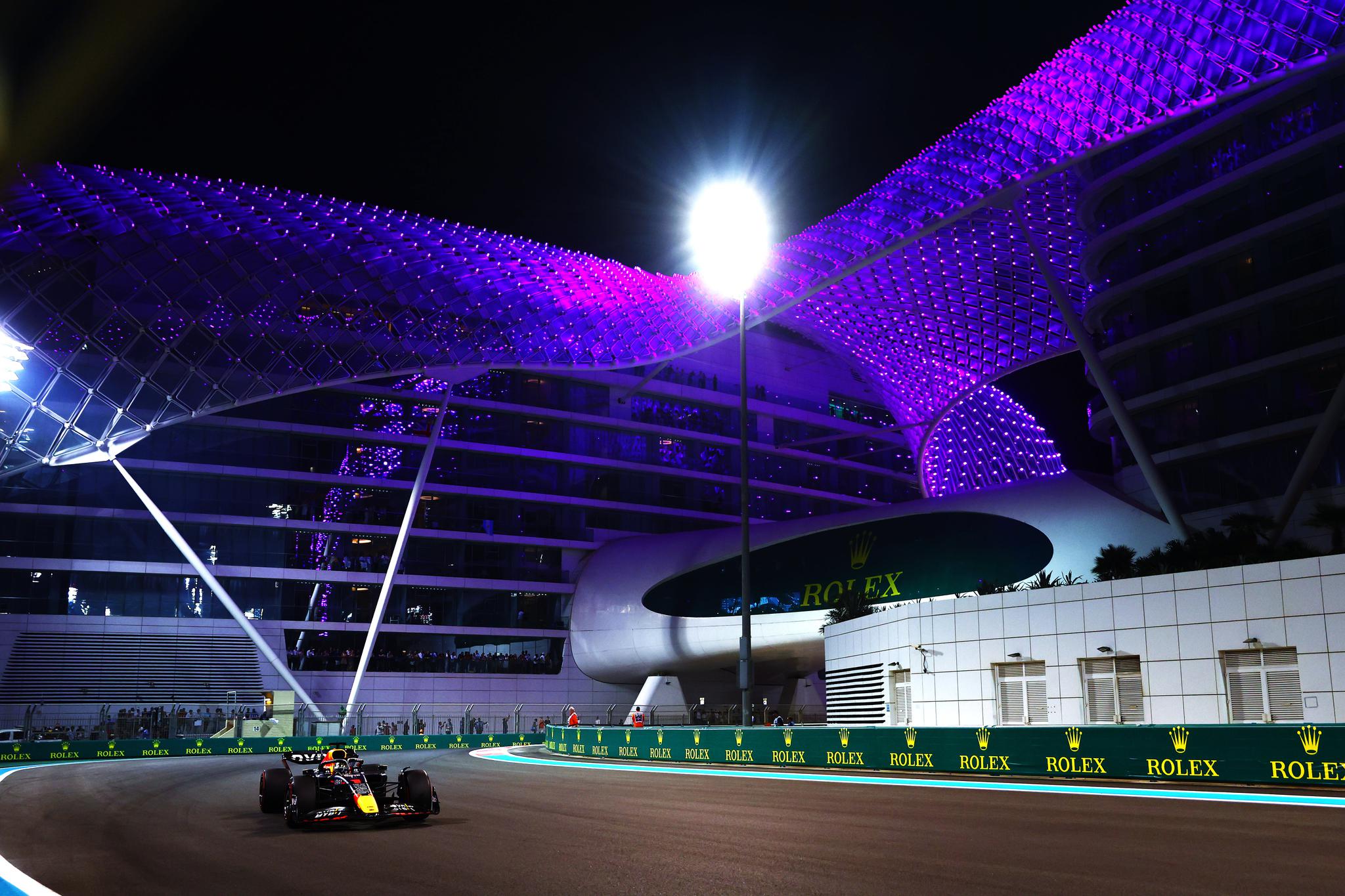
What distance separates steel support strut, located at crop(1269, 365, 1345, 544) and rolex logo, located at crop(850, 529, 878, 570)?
24.7 m

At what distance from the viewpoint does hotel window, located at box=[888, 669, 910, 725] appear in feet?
124

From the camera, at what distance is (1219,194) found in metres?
44.5

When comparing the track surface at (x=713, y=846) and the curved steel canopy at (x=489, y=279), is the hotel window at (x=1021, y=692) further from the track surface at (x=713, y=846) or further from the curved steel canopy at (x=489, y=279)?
the curved steel canopy at (x=489, y=279)

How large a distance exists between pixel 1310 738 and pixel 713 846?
1134cm

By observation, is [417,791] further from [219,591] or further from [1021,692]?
[219,591]

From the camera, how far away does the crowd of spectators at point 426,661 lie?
2867 inches

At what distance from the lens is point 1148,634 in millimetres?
29891

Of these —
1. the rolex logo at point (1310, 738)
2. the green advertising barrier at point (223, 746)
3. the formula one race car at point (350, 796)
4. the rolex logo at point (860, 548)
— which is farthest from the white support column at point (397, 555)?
the rolex logo at point (1310, 738)

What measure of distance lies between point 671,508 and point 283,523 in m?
27.2

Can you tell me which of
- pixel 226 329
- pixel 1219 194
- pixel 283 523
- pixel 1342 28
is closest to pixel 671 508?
pixel 283 523

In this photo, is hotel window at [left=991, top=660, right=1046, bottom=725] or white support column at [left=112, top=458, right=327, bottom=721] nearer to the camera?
hotel window at [left=991, top=660, right=1046, bottom=725]

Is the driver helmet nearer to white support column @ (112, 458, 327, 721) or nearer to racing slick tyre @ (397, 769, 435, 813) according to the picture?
racing slick tyre @ (397, 769, 435, 813)

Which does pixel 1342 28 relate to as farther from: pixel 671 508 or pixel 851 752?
pixel 671 508

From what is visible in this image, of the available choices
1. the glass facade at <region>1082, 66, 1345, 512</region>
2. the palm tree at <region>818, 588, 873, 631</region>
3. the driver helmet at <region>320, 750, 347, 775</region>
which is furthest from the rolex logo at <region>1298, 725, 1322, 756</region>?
the palm tree at <region>818, 588, 873, 631</region>
